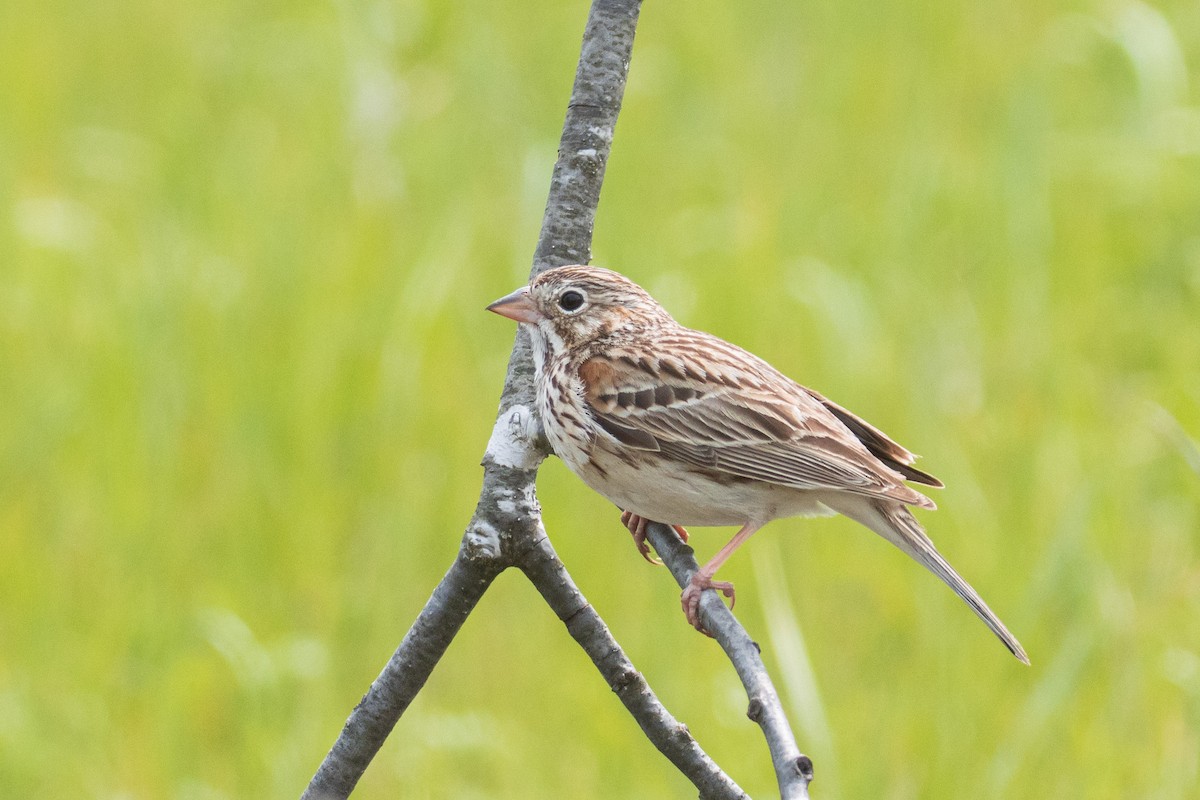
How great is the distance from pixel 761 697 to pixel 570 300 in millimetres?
1688

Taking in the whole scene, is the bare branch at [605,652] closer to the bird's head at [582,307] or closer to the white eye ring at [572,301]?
the bird's head at [582,307]

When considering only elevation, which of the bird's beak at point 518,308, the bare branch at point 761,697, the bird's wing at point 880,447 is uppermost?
the bird's beak at point 518,308

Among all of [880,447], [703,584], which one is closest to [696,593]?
[703,584]

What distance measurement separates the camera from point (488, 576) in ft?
8.02

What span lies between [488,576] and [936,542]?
11.4ft

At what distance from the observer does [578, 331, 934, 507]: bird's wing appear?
3547 millimetres

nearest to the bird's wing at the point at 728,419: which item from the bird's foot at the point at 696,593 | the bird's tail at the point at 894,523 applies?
the bird's tail at the point at 894,523

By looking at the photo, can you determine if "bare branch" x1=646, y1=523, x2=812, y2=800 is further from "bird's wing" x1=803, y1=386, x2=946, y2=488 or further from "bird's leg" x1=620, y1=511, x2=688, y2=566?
"bird's wing" x1=803, y1=386, x2=946, y2=488

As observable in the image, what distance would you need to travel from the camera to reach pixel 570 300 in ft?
12.3

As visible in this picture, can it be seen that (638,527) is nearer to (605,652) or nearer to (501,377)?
(605,652)

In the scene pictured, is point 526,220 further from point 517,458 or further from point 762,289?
point 517,458

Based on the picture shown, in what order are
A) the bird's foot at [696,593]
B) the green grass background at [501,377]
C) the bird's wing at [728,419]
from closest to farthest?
the bird's foot at [696,593] → the bird's wing at [728,419] → the green grass background at [501,377]

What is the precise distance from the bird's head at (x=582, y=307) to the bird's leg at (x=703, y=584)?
2.18 feet

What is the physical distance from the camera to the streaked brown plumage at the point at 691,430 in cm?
338
